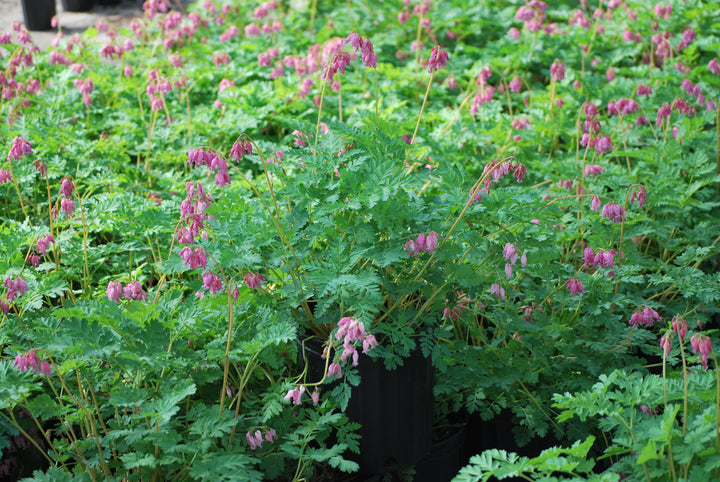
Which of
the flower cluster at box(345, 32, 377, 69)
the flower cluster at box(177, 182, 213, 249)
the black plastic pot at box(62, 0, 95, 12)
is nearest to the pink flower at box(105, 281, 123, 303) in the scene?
the flower cluster at box(177, 182, 213, 249)

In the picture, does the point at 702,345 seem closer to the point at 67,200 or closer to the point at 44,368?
the point at 44,368

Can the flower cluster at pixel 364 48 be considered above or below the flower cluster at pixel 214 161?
above

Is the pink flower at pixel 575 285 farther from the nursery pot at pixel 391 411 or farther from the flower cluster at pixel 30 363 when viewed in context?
the flower cluster at pixel 30 363

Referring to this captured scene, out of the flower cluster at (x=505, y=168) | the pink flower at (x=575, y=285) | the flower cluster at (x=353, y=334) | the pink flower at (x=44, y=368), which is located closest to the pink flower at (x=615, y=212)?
the pink flower at (x=575, y=285)

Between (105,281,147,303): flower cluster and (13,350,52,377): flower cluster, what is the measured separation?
494 millimetres

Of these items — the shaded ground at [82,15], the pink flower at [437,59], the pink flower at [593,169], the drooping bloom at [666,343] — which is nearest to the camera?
the drooping bloom at [666,343]

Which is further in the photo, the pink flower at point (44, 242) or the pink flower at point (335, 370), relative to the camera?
the pink flower at point (44, 242)

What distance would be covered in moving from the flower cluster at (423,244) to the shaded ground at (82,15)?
23.4 feet

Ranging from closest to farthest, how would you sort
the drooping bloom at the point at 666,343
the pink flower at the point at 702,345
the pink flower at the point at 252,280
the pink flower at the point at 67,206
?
the pink flower at the point at 702,345, the drooping bloom at the point at 666,343, the pink flower at the point at 252,280, the pink flower at the point at 67,206

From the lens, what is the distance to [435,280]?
2861 mm

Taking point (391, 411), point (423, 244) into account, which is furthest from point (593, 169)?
point (391, 411)

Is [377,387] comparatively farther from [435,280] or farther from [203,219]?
[203,219]

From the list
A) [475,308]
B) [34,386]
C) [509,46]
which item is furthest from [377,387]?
[509,46]

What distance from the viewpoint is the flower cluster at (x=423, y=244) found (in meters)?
2.71
